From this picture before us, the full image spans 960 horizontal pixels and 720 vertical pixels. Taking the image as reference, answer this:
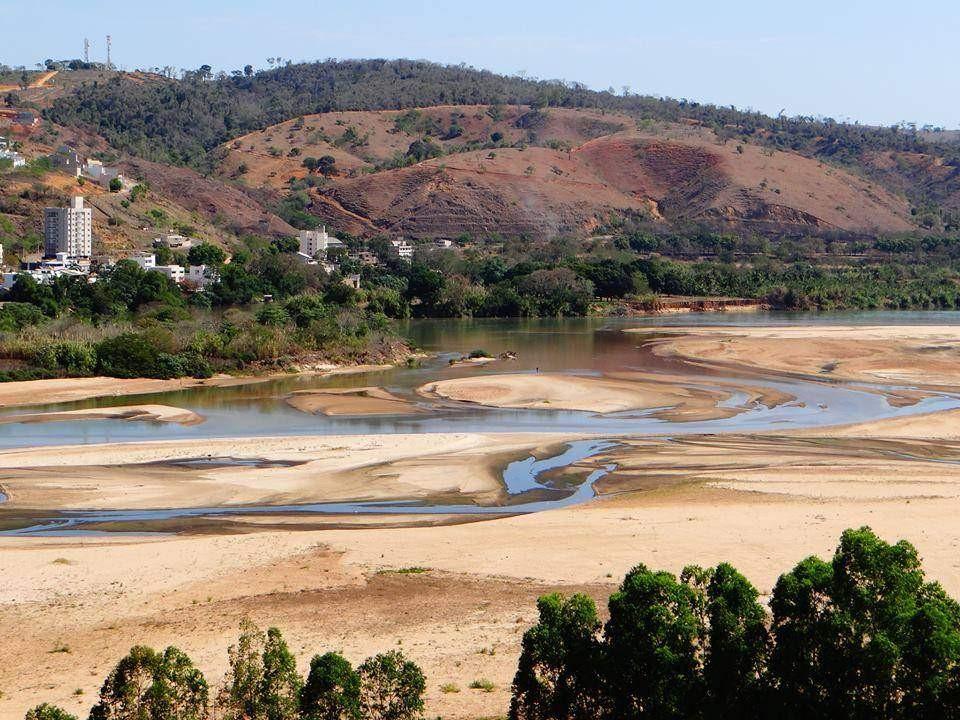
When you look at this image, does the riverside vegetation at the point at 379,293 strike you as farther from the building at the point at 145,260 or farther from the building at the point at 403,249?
the building at the point at 145,260


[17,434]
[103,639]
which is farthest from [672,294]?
[103,639]

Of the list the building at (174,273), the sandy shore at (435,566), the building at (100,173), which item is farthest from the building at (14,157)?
the sandy shore at (435,566)

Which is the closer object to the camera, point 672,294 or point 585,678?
point 585,678

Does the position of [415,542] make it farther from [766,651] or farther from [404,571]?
[766,651]

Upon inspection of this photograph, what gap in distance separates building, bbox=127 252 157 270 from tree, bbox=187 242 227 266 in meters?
2.52

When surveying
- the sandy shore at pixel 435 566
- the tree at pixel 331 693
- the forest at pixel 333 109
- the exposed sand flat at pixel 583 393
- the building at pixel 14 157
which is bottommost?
the sandy shore at pixel 435 566

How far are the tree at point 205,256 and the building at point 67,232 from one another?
244 inches

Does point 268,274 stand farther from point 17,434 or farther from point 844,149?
point 844,149

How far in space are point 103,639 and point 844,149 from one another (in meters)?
176

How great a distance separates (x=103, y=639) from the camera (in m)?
16.4

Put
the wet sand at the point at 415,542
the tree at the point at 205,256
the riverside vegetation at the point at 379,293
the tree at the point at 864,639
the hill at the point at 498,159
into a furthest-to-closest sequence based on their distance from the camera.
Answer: the hill at the point at 498,159 < the tree at the point at 205,256 < the riverside vegetation at the point at 379,293 < the wet sand at the point at 415,542 < the tree at the point at 864,639

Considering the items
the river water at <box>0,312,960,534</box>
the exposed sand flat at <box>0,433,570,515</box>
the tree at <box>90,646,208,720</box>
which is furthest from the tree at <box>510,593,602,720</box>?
the exposed sand flat at <box>0,433,570,515</box>

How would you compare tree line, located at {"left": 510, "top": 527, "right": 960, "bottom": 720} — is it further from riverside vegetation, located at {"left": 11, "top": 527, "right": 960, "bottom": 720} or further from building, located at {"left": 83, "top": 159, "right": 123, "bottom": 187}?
building, located at {"left": 83, "top": 159, "right": 123, "bottom": 187}

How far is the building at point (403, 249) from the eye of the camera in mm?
102325
